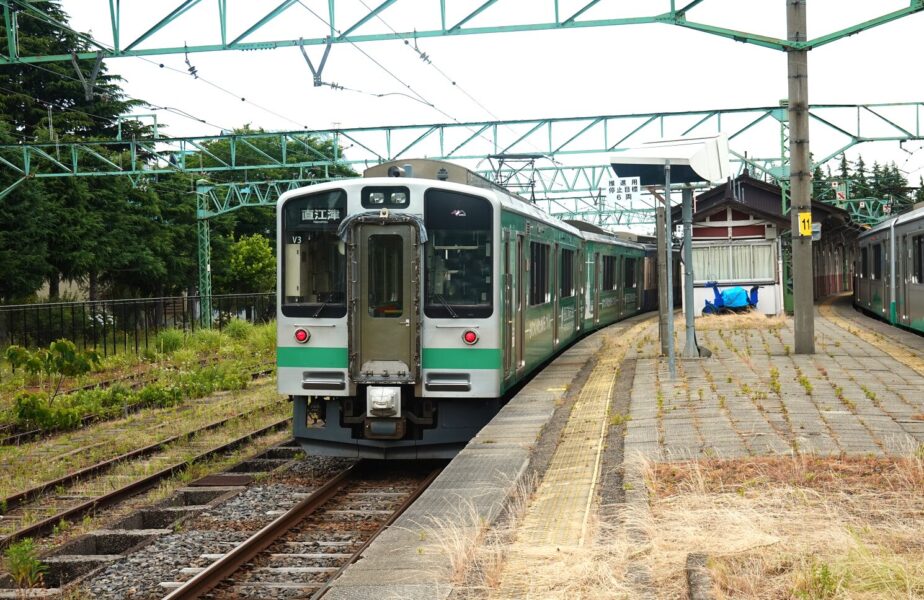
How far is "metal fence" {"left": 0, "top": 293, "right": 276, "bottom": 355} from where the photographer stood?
22812 mm

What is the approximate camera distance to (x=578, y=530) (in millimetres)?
5840

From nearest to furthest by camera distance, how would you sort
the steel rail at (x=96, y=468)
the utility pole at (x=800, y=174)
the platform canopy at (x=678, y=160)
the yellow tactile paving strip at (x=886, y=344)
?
the steel rail at (x=96, y=468) → the platform canopy at (x=678, y=160) → the yellow tactile paving strip at (x=886, y=344) → the utility pole at (x=800, y=174)

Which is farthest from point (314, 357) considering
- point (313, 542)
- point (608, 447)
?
point (608, 447)

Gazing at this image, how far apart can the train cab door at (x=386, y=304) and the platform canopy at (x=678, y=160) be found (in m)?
3.73

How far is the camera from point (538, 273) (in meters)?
14.1

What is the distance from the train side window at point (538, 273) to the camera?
1323 centimetres

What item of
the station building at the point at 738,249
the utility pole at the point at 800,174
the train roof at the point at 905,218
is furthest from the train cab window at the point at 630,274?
the utility pole at the point at 800,174

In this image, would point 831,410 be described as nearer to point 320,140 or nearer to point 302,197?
point 302,197

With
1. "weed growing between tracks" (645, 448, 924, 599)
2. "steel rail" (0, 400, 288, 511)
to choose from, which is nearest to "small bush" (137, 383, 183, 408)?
"steel rail" (0, 400, 288, 511)

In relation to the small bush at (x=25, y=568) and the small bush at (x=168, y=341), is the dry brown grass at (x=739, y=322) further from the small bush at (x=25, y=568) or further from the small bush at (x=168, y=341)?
the small bush at (x=25, y=568)

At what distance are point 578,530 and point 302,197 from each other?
556cm

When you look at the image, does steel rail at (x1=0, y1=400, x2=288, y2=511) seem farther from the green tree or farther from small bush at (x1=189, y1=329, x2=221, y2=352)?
the green tree

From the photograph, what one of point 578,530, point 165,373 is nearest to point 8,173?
point 165,373

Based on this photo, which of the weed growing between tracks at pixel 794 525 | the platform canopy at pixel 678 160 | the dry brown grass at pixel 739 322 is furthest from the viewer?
the dry brown grass at pixel 739 322
